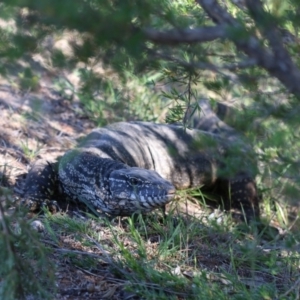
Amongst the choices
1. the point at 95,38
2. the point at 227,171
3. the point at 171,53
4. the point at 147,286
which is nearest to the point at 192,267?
the point at 147,286

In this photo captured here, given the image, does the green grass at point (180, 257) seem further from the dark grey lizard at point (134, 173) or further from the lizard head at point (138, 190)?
the dark grey lizard at point (134, 173)

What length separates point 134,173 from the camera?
21.5ft

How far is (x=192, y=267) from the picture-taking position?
543cm

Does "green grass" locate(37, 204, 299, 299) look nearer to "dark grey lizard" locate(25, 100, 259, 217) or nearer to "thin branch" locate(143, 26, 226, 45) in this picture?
"dark grey lizard" locate(25, 100, 259, 217)

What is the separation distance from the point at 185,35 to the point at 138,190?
11.6 ft

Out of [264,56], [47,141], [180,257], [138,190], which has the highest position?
[264,56]

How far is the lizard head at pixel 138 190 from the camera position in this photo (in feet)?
20.4

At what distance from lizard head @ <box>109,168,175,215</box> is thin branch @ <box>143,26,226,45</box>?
3307 mm

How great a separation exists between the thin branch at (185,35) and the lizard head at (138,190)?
3307mm

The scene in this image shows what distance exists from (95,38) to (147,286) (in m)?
2.34

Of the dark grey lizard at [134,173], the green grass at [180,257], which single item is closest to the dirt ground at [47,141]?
the green grass at [180,257]

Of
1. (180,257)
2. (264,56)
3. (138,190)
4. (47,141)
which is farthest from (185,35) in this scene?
(47,141)

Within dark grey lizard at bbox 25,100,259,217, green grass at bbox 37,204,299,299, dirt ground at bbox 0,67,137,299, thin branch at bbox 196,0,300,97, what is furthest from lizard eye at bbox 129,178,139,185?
thin branch at bbox 196,0,300,97

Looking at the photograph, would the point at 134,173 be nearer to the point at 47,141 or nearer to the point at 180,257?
the point at 180,257
